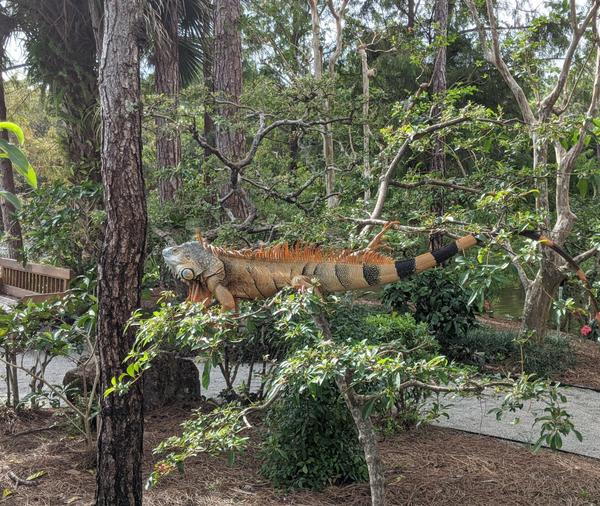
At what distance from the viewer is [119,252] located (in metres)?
3.81

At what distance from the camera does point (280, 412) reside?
191 inches

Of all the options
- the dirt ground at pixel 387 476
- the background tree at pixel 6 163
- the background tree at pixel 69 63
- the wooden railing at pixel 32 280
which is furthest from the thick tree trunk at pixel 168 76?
the dirt ground at pixel 387 476

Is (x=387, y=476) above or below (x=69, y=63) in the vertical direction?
below

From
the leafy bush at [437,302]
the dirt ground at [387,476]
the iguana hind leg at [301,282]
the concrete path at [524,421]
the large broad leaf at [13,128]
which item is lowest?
the concrete path at [524,421]

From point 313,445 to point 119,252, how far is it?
2.17 metres

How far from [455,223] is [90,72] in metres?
9.01

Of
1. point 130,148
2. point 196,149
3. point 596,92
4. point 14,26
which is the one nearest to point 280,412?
point 130,148

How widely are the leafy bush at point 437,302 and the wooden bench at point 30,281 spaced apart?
17.5ft

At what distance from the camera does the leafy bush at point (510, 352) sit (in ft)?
29.3

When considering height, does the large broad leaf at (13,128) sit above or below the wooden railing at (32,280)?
above

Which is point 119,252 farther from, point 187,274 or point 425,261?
point 425,261

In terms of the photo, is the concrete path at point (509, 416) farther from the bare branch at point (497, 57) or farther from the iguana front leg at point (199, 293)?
the bare branch at point (497, 57)

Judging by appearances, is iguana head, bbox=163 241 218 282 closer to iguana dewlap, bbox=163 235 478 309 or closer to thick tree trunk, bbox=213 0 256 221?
iguana dewlap, bbox=163 235 478 309

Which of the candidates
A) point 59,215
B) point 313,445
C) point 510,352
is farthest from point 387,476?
point 510,352
